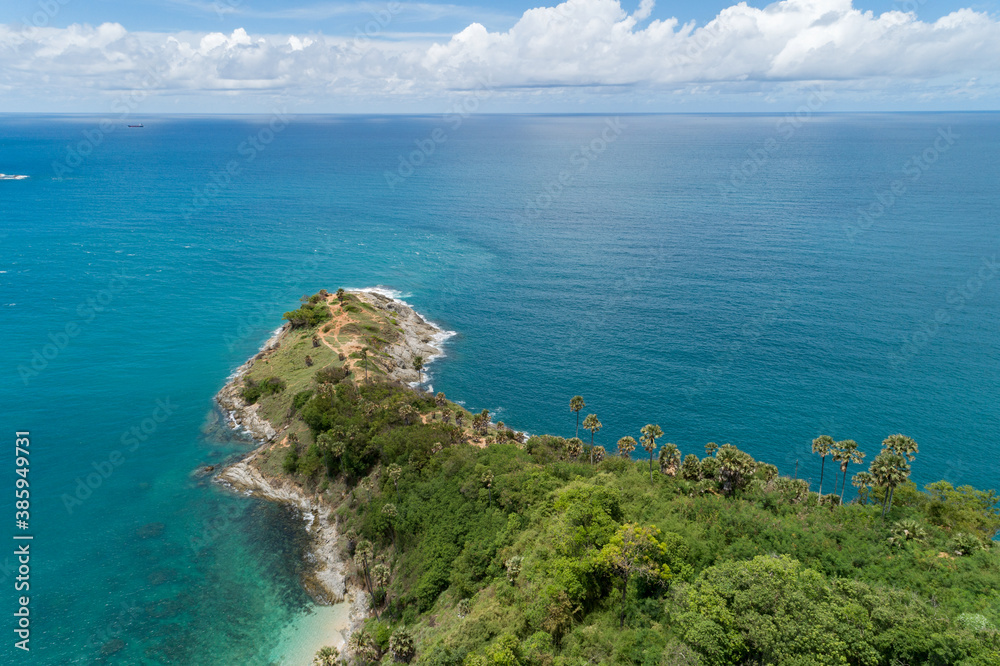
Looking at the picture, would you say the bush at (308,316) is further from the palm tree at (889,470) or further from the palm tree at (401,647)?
Answer: the palm tree at (889,470)

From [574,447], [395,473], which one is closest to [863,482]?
[574,447]

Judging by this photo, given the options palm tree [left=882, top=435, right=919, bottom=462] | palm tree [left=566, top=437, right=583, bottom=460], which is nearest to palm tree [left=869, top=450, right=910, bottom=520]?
palm tree [left=882, top=435, right=919, bottom=462]

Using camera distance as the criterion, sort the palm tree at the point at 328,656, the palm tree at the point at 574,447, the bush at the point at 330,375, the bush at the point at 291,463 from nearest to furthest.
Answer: the palm tree at the point at 328,656, the palm tree at the point at 574,447, the bush at the point at 291,463, the bush at the point at 330,375

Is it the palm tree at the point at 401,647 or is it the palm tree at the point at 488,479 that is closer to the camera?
the palm tree at the point at 401,647

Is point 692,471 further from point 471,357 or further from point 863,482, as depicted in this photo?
point 471,357

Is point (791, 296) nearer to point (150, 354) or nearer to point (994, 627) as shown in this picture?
point (994, 627)

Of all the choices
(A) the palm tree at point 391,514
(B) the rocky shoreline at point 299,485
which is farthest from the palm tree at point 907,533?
(B) the rocky shoreline at point 299,485

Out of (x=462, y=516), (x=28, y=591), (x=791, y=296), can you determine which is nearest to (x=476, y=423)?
(x=462, y=516)
